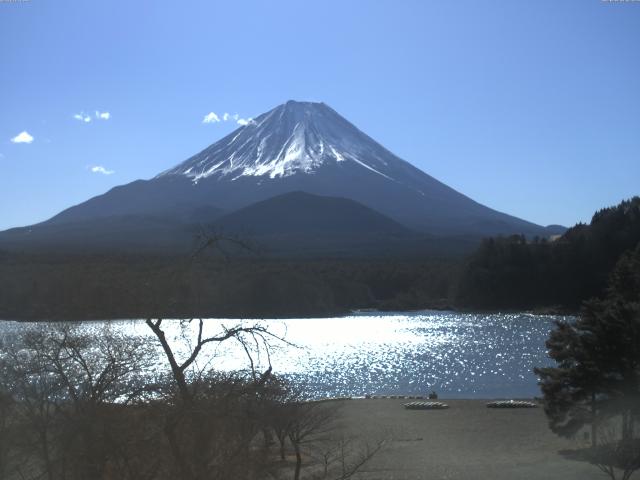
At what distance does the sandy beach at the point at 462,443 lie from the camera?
1440cm

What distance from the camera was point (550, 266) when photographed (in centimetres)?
6388

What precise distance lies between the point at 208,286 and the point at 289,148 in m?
130

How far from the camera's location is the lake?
28031 millimetres

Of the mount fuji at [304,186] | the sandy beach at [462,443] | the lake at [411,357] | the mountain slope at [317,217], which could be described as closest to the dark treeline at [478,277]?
the lake at [411,357]

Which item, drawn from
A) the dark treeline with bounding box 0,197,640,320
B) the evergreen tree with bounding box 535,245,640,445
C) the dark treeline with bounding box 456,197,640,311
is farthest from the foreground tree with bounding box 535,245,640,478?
the dark treeline with bounding box 456,197,640,311

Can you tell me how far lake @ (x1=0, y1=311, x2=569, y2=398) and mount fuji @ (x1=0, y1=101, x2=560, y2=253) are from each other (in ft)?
164

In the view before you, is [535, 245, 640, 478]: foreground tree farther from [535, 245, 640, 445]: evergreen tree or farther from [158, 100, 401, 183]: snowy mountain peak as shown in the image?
[158, 100, 401, 183]: snowy mountain peak

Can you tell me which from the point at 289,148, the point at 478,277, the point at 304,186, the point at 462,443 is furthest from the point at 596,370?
the point at 289,148

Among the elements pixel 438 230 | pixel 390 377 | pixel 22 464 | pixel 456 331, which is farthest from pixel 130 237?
pixel 22 464

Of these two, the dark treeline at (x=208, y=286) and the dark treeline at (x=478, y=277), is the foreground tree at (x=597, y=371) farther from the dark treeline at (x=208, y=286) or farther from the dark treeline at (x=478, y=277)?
the dark treeline at (x=478, y=277)

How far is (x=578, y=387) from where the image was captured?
1513 centimetres

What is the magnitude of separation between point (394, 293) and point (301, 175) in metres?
58.7

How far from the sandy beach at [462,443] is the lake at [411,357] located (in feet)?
11.3

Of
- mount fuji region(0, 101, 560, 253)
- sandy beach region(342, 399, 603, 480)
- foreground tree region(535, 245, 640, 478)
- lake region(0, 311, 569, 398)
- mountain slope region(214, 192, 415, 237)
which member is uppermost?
mount fuji region(0, 101, 560, 253)
